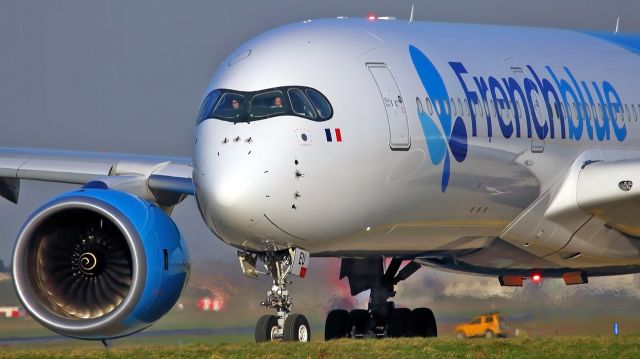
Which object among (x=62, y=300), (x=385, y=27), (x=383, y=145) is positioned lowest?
(x=62, y=300)

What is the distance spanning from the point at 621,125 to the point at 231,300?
707cm

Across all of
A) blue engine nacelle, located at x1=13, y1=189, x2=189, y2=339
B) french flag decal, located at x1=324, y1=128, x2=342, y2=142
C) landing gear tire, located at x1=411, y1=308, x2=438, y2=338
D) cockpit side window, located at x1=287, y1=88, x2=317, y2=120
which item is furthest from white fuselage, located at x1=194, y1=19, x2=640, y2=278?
landing gear tire, located at x1=411, y1=308, x2=438, y2=338

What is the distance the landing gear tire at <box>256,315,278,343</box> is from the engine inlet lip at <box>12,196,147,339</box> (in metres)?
1.67

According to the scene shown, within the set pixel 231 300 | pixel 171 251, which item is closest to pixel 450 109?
pixel 171 251

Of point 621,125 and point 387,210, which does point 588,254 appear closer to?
point 621,125

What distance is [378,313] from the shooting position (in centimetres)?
3008

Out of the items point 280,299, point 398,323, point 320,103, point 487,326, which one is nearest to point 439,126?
point 320,103

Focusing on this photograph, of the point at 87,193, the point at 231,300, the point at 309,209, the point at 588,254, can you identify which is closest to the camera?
the point at 309,209

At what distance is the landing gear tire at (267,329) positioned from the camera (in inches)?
963

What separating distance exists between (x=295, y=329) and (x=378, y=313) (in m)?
6.11

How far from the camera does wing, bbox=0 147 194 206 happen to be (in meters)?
27.7

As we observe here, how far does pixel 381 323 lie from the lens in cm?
3009

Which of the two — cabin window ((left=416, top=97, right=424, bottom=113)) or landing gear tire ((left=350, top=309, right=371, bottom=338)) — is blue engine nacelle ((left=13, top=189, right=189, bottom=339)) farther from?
landing gear tire ((left=350, top=309, right=371, bottom=338))

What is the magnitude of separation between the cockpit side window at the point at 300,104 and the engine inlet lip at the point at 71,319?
281 centimetres
